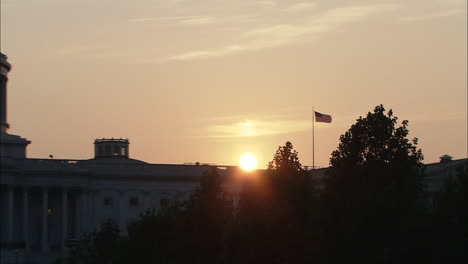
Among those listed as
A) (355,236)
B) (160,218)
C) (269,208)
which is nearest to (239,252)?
(269,208)

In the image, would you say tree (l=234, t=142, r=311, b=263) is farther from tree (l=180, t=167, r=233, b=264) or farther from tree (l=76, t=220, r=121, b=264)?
tree (l=76, t=220, r=121, b=264)

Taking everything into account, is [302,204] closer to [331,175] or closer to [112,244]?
[331,175]

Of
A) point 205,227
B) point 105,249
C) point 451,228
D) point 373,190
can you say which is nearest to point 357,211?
point 373,190

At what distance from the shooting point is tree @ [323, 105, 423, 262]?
360 feet

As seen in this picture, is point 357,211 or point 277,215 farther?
point 277,215

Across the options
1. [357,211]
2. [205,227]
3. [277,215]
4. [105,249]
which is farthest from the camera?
[105,249]

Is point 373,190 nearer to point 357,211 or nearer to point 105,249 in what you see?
point 357,211

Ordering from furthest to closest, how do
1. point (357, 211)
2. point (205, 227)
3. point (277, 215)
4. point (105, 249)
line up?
point (105, 249) < point (205, 227) < point (277, 215) < point (357, 211)

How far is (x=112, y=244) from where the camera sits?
6137 inches

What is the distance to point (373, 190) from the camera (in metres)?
111

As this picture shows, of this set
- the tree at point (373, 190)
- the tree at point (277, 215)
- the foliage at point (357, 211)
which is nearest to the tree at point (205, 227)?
the foliage at point (357, 211)

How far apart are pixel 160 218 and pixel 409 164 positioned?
3561 centimetres

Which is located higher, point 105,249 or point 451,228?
point 451,228

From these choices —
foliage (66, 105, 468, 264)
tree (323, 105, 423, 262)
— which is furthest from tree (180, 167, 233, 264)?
tree (323, 105, 423, 262)
